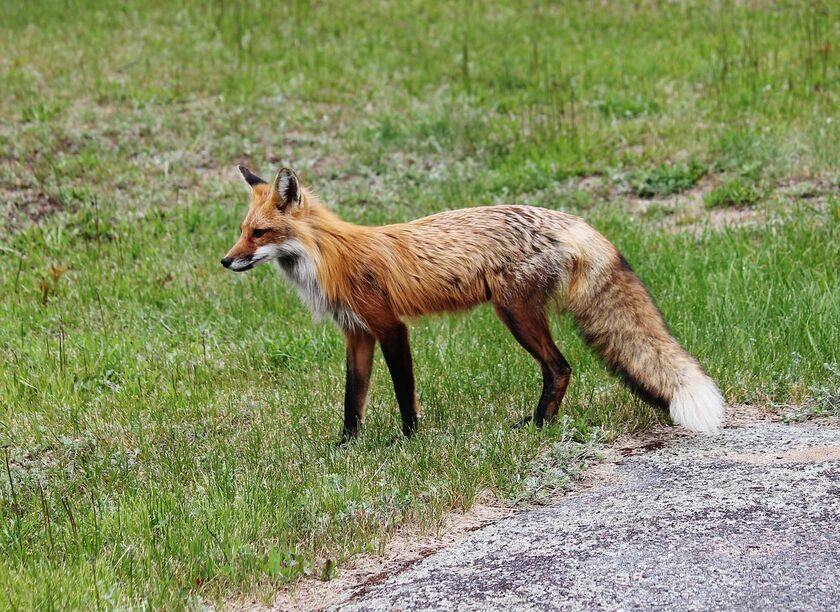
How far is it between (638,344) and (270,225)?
2498mm

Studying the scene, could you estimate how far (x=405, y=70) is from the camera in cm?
1623

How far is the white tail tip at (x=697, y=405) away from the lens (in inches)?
219

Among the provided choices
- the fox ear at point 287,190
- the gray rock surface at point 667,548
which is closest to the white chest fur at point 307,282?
the fox ear at point 287,190

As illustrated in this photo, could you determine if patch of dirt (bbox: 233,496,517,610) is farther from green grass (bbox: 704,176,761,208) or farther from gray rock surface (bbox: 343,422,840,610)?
green grass (bbox: 704,176,761,208)

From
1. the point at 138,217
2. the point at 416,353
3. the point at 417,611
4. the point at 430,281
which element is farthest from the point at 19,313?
the point at 417,611

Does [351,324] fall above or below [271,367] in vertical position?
above

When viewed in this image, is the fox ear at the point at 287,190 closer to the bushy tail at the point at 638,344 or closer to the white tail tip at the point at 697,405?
the bushy tail at the point at 638,344

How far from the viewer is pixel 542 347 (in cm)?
629

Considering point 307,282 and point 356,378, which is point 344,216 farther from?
point 356,378

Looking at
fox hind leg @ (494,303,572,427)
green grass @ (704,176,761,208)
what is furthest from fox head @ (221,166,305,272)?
green grass @ (704,176,761,208)

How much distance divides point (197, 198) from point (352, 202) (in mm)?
2008

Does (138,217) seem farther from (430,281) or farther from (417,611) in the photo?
(417,611)

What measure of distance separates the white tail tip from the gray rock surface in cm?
23

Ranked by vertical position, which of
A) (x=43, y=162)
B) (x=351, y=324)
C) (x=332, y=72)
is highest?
(x=332, y=72)
